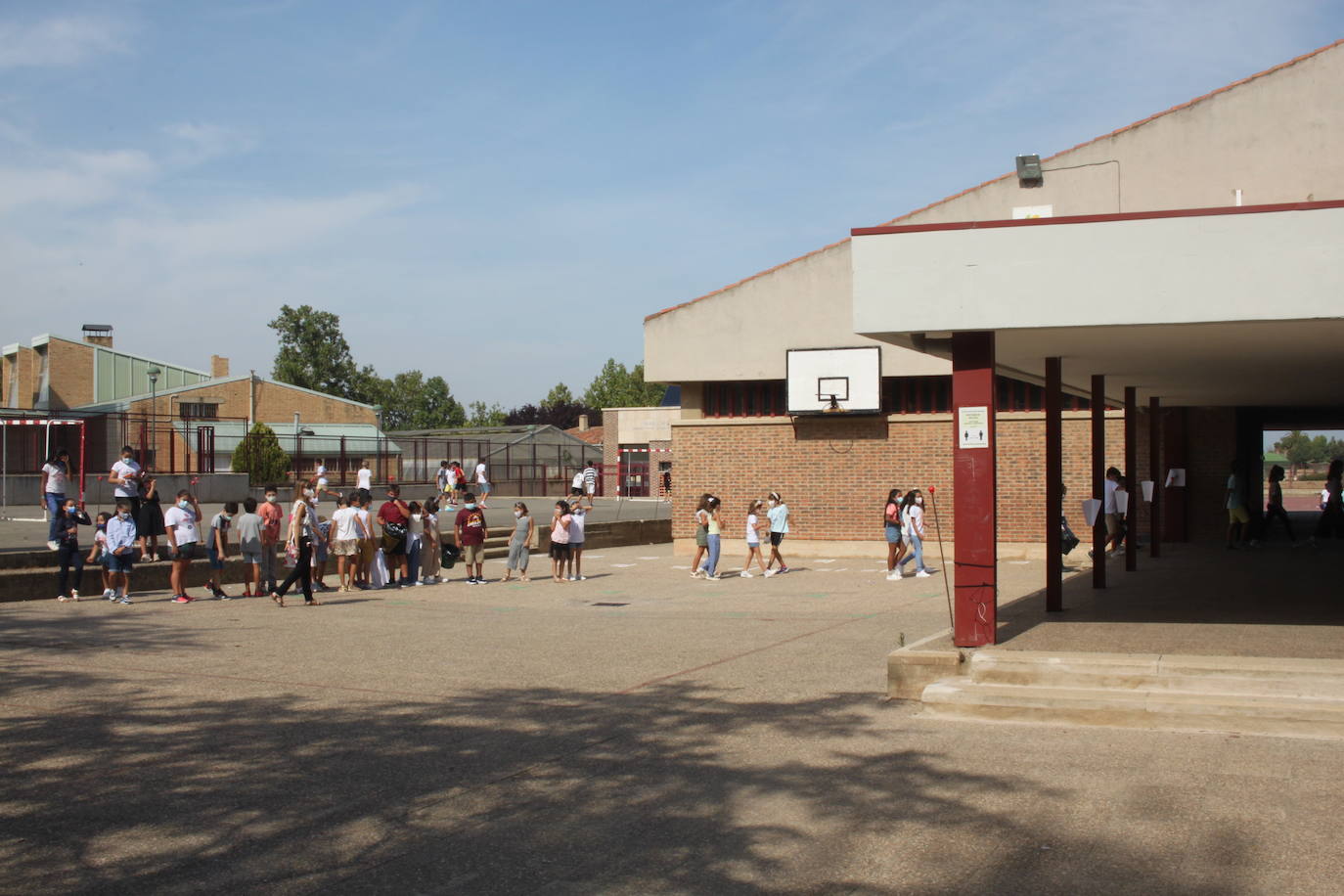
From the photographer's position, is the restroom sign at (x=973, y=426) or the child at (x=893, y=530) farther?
the child at (x=893, y=530)

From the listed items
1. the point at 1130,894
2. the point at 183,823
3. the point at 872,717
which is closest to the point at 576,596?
the point at 872,717

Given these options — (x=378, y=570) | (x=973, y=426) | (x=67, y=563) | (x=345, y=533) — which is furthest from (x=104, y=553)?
(x=973, y=426)

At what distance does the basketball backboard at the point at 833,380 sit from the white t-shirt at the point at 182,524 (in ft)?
43.0

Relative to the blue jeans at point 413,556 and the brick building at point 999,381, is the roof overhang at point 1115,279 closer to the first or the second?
the brick building at point 999,381

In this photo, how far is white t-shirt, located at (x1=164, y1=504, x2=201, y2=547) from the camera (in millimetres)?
17875

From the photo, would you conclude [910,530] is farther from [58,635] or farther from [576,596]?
[58,635]

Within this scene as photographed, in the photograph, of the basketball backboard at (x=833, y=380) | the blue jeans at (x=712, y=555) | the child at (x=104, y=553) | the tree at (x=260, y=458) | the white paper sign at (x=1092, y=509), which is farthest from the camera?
the tree at (x=260, y=458)

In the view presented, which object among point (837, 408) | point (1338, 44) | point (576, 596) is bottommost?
point (576, 596)

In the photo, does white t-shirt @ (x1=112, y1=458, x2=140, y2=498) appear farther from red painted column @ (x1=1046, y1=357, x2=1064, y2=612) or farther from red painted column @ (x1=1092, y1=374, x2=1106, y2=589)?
red painted column @ (x1=1092, y1=374, x2=1106, y2=589)

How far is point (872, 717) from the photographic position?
9.27 meters

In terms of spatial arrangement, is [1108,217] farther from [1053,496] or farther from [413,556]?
[413,556]

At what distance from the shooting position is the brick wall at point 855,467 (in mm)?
24641

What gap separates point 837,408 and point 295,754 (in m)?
19.1

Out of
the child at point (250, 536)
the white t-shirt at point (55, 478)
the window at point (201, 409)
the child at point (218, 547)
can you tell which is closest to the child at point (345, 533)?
the child at point (250, 536)
